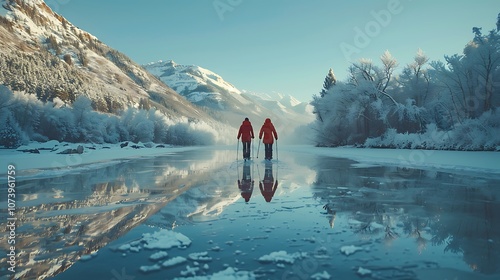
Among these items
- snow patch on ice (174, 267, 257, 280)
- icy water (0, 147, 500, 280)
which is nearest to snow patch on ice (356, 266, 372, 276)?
icy water (0, 147, 500, 280)

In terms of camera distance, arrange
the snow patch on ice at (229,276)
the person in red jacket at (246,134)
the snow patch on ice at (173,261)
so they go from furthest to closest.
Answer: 1. the person in red jacket at (246,134)
2. the snow patch on ice at (173,261)
3. the snow patch on ice at (229,276)

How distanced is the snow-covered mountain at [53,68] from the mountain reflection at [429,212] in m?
81.0

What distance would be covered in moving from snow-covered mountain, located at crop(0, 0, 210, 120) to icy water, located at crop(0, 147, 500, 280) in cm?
7877

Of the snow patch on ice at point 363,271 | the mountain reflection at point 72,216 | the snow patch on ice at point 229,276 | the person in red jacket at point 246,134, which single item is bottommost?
the mountain reflection at point 72,216

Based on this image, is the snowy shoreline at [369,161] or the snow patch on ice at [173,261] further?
the snowy shoreline at [369,161]

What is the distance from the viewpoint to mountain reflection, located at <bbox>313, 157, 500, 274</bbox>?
345 centimetres

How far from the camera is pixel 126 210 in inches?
210

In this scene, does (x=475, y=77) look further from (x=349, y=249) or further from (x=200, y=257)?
(x=200, y=257)

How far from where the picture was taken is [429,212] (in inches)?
200

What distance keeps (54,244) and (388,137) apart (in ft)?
107

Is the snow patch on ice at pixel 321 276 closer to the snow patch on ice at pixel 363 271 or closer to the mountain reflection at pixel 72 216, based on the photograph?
the snow patch on ice at pixel 363 271

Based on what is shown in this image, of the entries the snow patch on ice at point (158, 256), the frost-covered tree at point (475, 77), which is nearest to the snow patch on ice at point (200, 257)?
the snow patch on ice at point (158, 256)

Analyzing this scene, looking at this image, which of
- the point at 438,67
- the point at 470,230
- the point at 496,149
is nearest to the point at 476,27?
the point at 438,67

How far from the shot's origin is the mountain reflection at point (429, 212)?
3.45 metres
